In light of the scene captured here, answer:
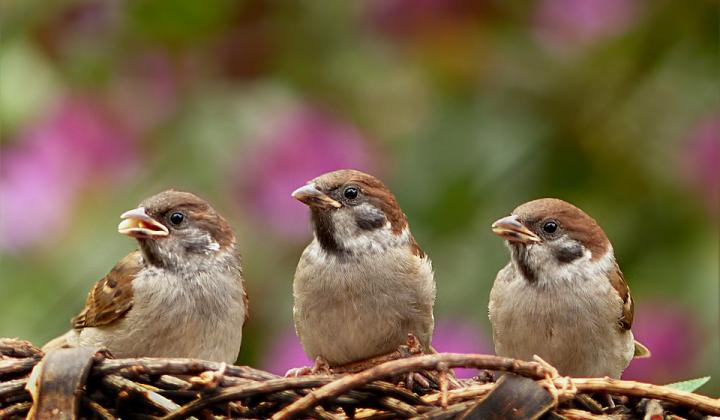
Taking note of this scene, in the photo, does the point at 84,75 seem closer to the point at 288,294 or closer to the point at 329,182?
the point at 288,294

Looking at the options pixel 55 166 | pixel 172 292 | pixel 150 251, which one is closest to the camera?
pixel 172 292

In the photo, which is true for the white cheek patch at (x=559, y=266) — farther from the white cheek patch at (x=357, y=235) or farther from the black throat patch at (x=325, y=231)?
the black throat patch at (x=325, y=231)

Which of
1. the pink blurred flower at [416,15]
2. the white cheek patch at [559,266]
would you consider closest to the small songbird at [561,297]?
the white cheek patch at [559,266]

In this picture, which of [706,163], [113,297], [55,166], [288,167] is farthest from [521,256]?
[55,166]

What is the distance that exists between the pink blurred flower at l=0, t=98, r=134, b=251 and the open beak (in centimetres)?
111

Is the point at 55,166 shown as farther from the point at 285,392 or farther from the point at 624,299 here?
the point at 285,392

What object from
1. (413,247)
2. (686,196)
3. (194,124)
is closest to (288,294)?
(194,124)

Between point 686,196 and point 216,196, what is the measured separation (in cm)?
142

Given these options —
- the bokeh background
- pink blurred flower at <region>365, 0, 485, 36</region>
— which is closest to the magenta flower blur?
the bokeh background

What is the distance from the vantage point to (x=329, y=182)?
3.03 meters

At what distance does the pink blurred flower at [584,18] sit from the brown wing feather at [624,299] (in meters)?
1.27

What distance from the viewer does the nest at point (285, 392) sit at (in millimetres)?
1939

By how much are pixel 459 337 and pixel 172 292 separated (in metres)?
1.12

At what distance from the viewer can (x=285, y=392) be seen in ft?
6.47
